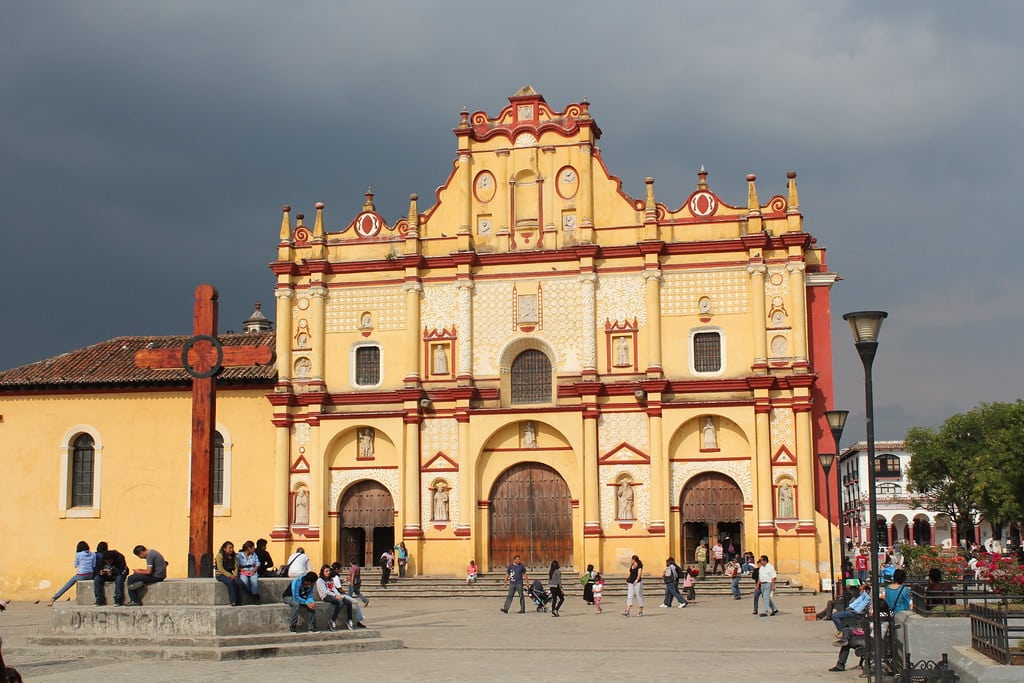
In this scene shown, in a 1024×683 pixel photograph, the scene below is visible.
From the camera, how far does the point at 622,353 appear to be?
38031 millimetres

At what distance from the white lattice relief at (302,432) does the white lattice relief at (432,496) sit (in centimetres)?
410

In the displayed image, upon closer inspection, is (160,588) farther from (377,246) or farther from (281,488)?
(377,246)

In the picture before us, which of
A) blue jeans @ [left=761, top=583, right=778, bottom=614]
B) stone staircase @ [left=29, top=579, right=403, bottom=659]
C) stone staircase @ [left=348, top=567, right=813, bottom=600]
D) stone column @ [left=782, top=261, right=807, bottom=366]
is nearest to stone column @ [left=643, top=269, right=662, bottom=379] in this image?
stone column @ [left=782, top=261, right=807, bottom=366]

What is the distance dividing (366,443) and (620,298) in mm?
9686

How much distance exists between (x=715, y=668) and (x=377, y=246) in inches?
1021

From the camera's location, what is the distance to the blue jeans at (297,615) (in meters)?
19.7

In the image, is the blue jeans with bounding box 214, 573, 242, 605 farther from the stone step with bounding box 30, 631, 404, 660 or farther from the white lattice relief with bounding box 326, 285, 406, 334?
the white lattice relief with bounding box 326, 285, 406, 334

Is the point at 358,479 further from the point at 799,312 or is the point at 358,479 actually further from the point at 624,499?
the point at 799,312

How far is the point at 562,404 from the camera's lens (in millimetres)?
38156

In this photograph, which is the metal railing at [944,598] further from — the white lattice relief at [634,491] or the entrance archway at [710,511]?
the white lattice relief at [634,491]

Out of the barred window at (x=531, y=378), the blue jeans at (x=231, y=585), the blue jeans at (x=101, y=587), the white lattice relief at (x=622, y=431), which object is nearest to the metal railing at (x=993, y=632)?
the blue jeans at (x=231, y=585)

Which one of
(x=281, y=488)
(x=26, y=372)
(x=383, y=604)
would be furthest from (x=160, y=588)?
(x=26, y=372)

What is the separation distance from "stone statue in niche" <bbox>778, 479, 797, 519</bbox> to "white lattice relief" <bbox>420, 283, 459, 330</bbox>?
1178 cm

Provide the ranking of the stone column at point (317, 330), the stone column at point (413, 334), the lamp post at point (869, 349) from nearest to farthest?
the lamp post at point (869, 349), the stone column at point (413, 334), the stone column at point (317, 330)
